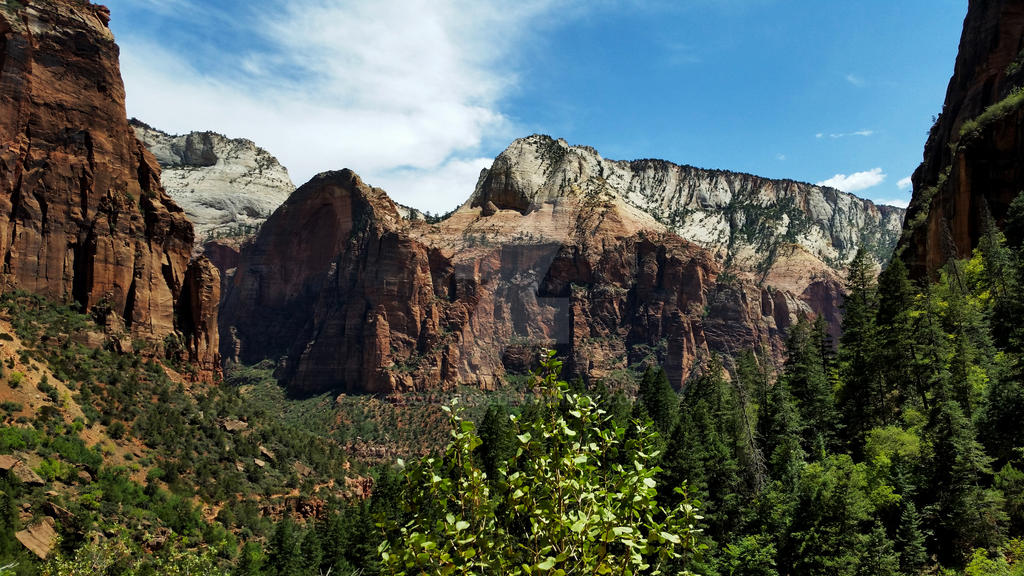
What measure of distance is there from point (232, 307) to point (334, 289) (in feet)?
138

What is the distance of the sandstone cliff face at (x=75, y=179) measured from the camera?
6081 centimetres

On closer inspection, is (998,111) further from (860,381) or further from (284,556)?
(284,556)

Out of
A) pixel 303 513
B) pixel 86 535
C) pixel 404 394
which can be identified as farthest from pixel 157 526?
pixel 404 394

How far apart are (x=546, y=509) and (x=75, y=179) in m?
77.5

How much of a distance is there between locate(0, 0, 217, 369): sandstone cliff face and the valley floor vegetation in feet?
15.4

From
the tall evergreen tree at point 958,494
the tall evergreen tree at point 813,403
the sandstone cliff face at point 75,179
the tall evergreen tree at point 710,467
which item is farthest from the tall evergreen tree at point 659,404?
the sandstone cliff face at point 75,179

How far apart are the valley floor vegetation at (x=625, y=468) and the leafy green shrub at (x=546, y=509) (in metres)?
0.04

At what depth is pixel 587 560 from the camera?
589 centimetres

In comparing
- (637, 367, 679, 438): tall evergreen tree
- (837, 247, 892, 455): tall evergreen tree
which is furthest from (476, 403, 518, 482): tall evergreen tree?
(837, 247, 892, 455): tall evergreen tree

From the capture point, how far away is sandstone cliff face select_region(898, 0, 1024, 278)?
184 ft

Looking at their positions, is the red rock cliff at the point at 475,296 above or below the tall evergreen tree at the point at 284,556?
above

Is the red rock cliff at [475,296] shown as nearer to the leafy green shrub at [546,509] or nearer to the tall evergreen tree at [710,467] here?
the tall evergreen tree at [710,467]

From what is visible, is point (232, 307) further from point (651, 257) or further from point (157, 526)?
point (157, 526)

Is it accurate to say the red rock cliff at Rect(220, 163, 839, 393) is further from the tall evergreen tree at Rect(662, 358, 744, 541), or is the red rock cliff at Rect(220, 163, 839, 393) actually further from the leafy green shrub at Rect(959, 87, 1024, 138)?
the leafy green shrub at Rect(959, 87, 1024, 138)
